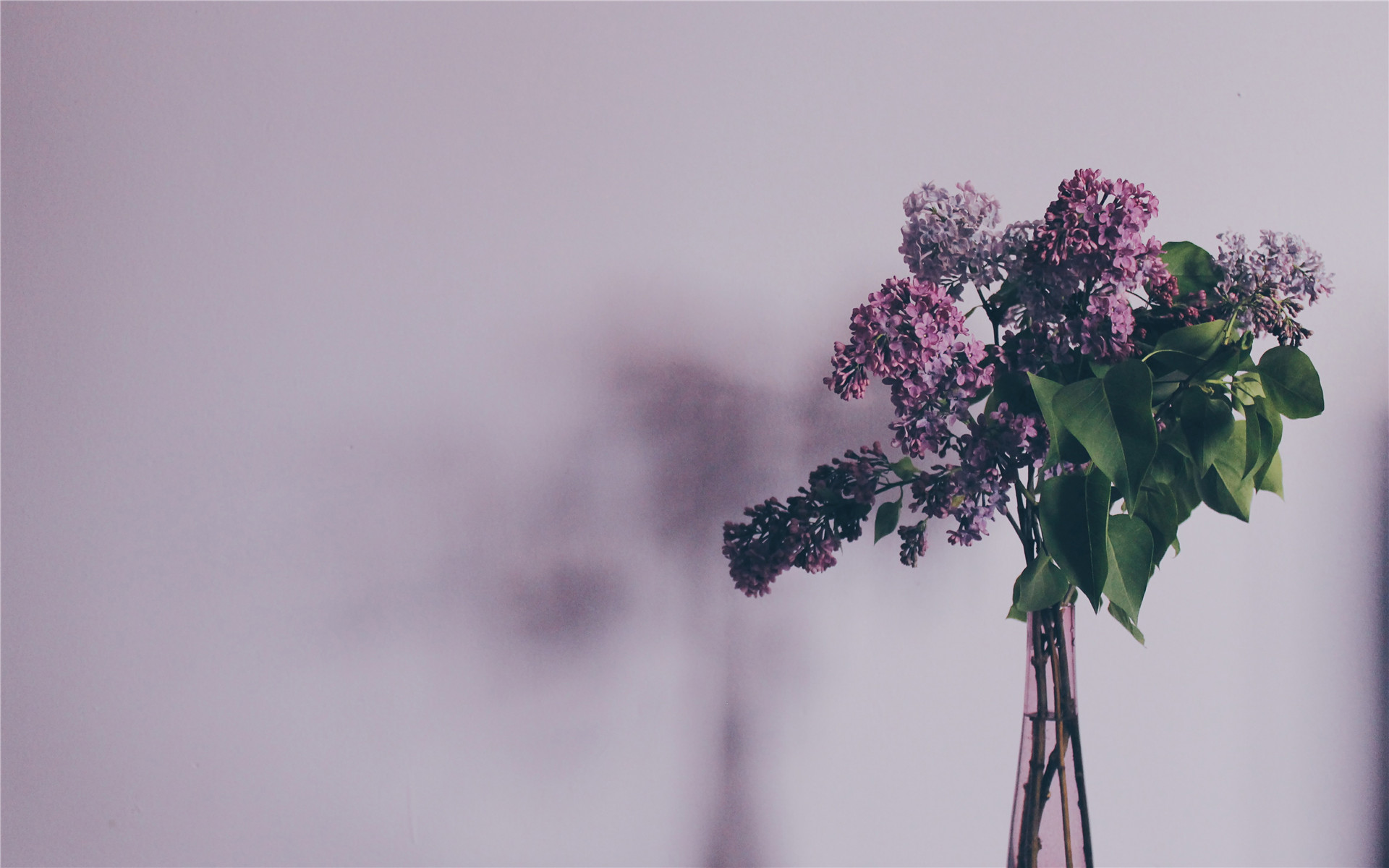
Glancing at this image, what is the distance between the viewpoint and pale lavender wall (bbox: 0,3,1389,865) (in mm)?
745

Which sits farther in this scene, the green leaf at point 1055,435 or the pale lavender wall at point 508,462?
the pale lavender wall at point 508,462

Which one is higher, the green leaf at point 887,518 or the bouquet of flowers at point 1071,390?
the bouquet of flowers at point 1071,390

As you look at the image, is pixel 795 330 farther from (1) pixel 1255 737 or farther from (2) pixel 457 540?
(1) pixel 1255 737

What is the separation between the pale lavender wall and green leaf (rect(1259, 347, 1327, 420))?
Answer: 0.34m

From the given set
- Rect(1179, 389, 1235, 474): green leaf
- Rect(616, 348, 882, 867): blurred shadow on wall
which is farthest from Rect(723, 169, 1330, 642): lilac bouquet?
Rect(616, 348, 882, 867): blurred shadow on wall

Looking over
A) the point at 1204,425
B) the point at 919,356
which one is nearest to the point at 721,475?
the point at 919,356

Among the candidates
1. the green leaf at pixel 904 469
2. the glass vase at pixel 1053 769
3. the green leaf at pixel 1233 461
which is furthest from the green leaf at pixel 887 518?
the green leaf at pixel 1233 461

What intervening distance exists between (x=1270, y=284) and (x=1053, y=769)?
39cm

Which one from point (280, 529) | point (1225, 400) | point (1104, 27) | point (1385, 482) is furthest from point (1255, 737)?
point (280, 529)

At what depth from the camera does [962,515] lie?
1.94ft

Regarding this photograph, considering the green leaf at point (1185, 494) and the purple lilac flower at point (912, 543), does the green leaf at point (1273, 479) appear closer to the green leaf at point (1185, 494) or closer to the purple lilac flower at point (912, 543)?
the green leaf at point (1185, 494)

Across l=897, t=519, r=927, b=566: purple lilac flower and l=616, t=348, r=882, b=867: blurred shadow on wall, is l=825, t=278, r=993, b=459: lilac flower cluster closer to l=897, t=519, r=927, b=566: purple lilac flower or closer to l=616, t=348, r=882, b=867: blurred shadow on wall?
l=897, t=519, r=927, b=566: purple lilac flower

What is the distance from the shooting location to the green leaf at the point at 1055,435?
0.50 m

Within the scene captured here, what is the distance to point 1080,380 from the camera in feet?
1.77
